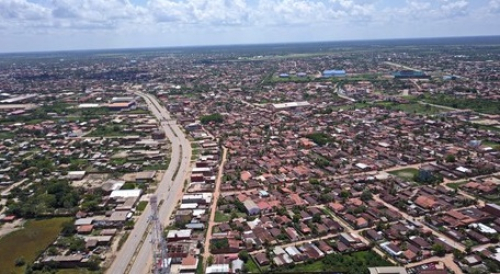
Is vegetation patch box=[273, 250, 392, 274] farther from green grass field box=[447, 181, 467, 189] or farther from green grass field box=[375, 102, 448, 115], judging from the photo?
green grass field box=[375, 102, 448, 115]

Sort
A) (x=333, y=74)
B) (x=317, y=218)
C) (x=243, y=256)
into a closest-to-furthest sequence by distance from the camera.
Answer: (x=243, y=256)
(x=317, y=218)
(x=333, y=74)

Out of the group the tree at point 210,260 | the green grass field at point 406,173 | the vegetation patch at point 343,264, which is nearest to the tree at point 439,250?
the vegetation patch at point 343,264

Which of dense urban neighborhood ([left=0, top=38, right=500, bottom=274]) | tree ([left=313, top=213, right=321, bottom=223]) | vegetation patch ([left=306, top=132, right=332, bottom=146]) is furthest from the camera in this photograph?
vegetation patch ([left=306, top=132, right=332, bottom=146])

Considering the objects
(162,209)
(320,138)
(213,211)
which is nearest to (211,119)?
(320,138)

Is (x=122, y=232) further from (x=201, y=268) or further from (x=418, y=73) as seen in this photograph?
(x=418, y=73)

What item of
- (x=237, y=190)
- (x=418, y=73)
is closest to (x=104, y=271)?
(x=237, y=190)

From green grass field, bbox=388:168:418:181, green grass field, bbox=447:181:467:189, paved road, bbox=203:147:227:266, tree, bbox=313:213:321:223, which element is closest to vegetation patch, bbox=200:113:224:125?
paved road, bbox=203:147:227:266

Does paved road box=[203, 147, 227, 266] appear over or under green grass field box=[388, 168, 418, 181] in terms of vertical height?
under

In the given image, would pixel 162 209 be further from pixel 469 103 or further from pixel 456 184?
pixel 469 103
